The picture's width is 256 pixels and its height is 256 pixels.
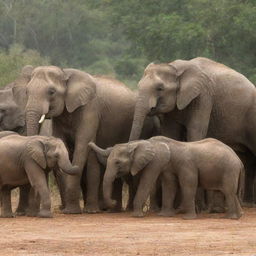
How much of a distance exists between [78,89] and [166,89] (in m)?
1.25

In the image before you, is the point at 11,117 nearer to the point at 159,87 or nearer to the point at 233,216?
the point at 159,87

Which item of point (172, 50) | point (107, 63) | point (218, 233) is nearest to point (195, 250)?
point (218, 233)

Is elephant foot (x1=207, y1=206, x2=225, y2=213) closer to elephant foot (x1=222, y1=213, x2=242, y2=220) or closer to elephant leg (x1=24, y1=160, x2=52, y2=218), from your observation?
elephant foot (x1=222, y1=213, x2=242, y2=220)

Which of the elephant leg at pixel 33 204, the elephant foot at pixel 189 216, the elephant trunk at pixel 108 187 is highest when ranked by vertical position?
the elephant trunk at pixel 108 187

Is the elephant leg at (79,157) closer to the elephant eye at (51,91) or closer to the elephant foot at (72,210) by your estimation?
the elephant foot at (72,210)

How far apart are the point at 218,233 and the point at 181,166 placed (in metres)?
2.28

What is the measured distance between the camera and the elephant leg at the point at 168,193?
54.3ft

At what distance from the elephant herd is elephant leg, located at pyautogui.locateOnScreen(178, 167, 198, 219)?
0.01m

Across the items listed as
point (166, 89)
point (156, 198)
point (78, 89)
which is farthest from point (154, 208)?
point (78, 89)

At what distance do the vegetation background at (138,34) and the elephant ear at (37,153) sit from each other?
11969 mm

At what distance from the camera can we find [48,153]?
53.3 ft

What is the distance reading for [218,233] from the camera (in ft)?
46.9

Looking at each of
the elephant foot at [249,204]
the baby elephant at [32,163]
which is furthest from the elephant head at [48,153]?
the elephant foot at [249,204]

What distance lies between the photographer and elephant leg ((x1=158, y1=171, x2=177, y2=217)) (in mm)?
16547
